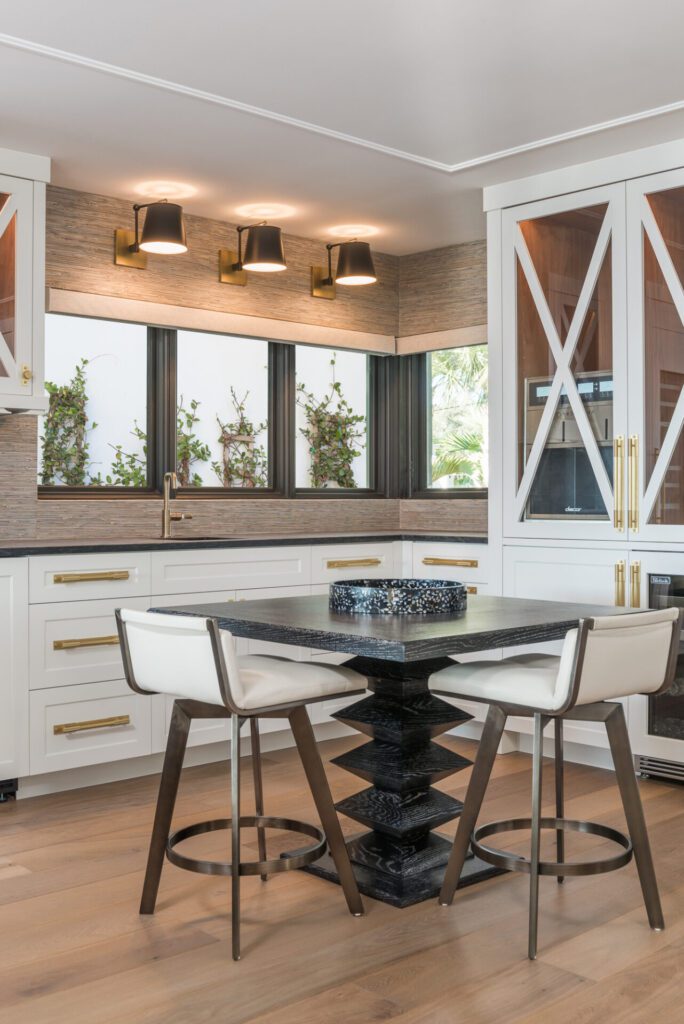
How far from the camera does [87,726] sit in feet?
12.8

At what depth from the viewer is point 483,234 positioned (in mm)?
5332

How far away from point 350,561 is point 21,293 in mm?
1813

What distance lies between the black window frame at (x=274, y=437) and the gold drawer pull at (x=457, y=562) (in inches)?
34.5

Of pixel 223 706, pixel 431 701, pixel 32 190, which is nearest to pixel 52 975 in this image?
pixel 223 706

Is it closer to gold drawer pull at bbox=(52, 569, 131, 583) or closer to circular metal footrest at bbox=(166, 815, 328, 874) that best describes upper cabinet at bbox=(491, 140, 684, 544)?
gold drawer pull at bbox=(52, 569, 131, 583)

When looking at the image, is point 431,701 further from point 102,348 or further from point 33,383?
point 102,348

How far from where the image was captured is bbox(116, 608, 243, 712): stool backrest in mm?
2395

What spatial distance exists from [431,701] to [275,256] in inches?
101

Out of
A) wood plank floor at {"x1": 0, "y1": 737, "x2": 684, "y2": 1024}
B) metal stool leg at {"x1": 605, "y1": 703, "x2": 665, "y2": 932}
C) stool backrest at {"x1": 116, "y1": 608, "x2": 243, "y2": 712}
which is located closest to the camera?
wood plank floor at {"x1": 0, "y1": 737, "x2": 684, "y2": 1024}

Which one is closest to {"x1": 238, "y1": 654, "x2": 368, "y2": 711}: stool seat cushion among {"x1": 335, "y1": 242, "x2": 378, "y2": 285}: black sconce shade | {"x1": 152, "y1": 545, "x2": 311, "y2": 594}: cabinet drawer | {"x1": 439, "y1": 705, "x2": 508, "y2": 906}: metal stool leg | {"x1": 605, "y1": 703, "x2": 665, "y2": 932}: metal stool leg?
{"x1": 439, "y1": 705, "x2": 508, "y2": 906}: metal stool leg

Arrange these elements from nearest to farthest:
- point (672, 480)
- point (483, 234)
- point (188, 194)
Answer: point (672, 480), point (188, 194), point (483, 234)

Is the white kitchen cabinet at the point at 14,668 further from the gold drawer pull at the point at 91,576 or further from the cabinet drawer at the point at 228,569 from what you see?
the cabinet drawer at the point at 228,569

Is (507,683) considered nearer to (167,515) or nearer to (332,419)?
(167,515)

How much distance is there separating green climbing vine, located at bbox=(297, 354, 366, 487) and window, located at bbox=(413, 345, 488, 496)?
0.35 metres
